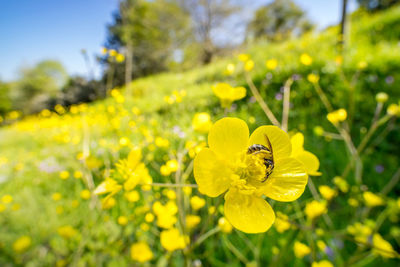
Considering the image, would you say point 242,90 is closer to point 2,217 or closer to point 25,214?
point 25,214

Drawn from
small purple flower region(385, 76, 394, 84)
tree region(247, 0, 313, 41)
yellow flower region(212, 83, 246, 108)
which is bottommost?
small purple flower region(385, 76, 394, 84)

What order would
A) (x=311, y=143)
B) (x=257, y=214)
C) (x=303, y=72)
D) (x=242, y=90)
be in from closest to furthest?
(x=257, y=214), (x=242, y=90), (x=311, y=143), (x=303, y=72)

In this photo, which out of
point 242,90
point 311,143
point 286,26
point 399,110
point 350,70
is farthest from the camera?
point 286,26

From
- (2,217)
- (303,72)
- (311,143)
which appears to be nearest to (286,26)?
(303,72)

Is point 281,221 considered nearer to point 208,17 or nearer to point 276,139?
point 276,139

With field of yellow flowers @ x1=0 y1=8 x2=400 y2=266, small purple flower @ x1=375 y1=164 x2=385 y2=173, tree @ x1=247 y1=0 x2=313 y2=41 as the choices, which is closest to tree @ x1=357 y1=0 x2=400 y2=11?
tree @ x1=247 y1=0 x2=313 y2=41

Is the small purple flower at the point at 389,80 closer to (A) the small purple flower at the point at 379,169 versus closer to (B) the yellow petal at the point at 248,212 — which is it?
(A) the small purple flower at the point at 379,169

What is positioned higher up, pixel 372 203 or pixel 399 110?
pixel 399 110

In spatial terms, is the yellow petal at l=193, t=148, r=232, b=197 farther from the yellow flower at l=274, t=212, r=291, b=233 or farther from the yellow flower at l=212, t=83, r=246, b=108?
the yellow flower at l=212, t=83, r=246, b=108

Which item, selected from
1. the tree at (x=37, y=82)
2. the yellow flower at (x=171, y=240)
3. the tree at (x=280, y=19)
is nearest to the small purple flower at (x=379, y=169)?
the yellow flower at (x=171, y=240)
